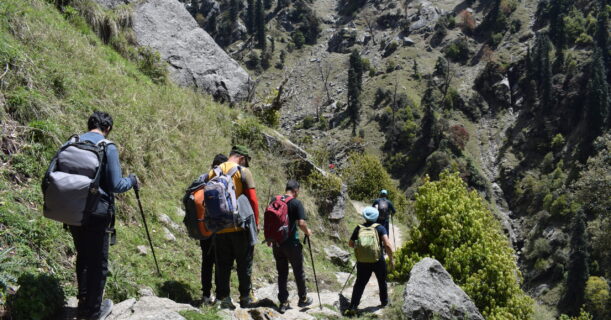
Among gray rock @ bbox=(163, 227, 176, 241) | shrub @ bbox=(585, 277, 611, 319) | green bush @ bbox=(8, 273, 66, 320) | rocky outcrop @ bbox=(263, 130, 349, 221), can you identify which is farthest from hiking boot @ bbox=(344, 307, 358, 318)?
shrub @ bbox=(585, 277, 611, 319)

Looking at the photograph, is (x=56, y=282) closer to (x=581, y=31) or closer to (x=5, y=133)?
(x=5, y=133)

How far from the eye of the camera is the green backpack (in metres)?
5.81

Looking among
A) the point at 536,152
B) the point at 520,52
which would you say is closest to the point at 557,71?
the point at 520,52

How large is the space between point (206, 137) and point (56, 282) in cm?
661

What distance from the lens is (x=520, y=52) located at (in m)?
86.9

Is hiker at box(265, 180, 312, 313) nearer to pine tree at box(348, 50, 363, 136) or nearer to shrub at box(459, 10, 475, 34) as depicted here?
pine tree at box(348, 50, 363, 136)

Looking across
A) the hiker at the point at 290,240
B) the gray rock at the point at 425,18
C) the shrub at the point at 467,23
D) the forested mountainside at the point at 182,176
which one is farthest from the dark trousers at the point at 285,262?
the gray rock at the point at 425,18

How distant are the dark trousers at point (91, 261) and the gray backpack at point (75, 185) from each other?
0.71 feet

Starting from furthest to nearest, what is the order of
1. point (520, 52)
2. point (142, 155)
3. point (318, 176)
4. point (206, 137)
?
point (520, 52)
point (318, 176)
point (206, 137)
point (142, 155)

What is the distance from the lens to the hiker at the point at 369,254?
583 cm

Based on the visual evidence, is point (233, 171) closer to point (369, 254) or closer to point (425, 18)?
point (369, 254)

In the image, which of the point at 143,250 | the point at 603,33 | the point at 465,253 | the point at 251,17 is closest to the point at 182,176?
the point at 143,250

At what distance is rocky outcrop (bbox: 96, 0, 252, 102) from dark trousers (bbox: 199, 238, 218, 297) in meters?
8.82

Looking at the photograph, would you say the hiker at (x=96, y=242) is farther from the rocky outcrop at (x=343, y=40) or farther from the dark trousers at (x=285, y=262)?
the rocky outcrop at (x=343, y=40)
